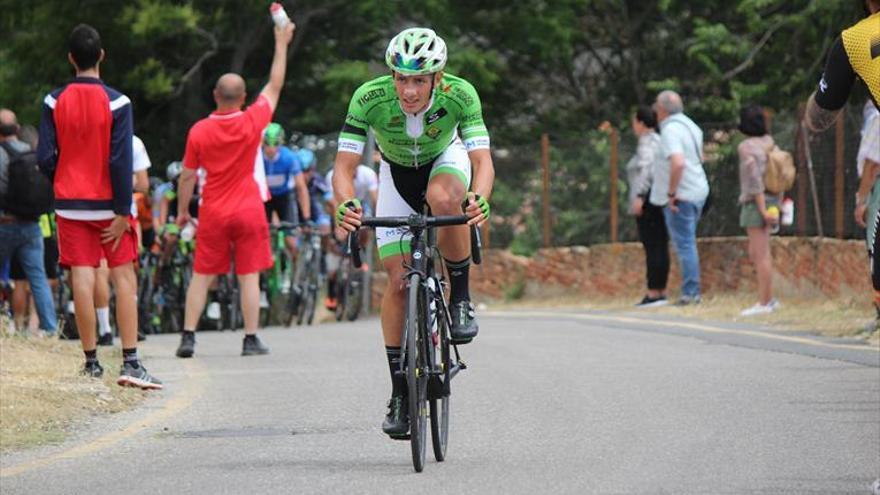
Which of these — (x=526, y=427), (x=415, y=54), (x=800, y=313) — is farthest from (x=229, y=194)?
(x=415, y=54)

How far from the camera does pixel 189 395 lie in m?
12.7

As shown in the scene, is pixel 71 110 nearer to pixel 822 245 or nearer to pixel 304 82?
pixel 822 245

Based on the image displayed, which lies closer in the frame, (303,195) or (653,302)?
(653,302)

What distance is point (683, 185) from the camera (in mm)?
20172

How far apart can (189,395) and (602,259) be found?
1289cm

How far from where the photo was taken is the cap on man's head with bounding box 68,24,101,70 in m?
12.5

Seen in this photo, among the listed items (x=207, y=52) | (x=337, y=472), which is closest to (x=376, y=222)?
(x=337, y=472)

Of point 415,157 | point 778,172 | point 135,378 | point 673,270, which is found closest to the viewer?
point 415,157

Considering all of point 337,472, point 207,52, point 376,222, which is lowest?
point 337,472

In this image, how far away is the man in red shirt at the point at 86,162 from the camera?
492 inches

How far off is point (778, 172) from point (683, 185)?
1.17m

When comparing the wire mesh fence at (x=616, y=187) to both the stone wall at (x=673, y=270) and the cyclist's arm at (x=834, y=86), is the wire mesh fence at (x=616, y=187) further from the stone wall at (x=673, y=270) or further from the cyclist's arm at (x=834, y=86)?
the cyclist's arm at (x=834, y=86)

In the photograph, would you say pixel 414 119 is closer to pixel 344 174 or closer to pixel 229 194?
pixel 344 174

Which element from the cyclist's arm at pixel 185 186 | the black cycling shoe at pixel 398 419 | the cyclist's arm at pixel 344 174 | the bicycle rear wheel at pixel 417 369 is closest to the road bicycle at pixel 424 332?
the bicycle rear wheel at pixel 417 369
